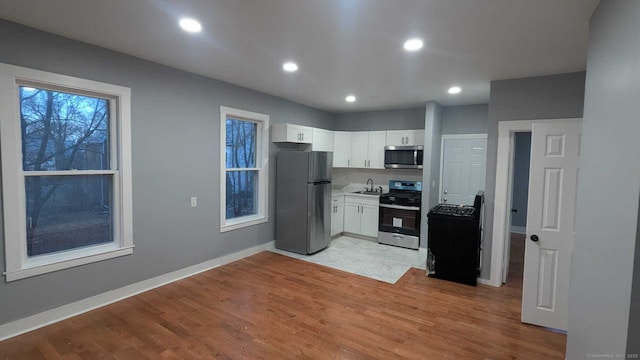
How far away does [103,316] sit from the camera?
2.79 metres

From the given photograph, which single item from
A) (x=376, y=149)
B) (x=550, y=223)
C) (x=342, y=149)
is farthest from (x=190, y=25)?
(x=376, y=149)

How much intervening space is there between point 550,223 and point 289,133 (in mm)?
3544

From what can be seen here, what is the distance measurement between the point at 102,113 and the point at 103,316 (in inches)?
79.8

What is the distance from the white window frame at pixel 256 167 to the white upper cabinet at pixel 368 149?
202 cm

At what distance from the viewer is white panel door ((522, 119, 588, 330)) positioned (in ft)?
8.87

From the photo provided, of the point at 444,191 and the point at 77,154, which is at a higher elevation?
the point at 77,154

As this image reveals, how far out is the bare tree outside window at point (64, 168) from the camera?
8.60ft

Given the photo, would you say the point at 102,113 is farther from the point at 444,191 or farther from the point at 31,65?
the point at 444,191

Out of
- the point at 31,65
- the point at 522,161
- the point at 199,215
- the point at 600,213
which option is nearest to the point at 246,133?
the point at 199,215

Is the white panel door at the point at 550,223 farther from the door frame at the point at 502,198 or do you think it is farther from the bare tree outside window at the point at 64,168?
the bare tree outside window at the point at 64,168

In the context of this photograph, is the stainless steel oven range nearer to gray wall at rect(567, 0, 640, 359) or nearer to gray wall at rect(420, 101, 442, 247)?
gray wall at rect(420, 101, 442, 247)

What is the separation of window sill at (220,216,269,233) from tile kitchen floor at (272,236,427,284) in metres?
0.61

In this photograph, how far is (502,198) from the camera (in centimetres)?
370

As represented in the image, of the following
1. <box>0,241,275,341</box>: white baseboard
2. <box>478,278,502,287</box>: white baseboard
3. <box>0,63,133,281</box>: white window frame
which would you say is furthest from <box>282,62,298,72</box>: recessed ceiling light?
<box>478,278,502,287</box>: white baseboard
